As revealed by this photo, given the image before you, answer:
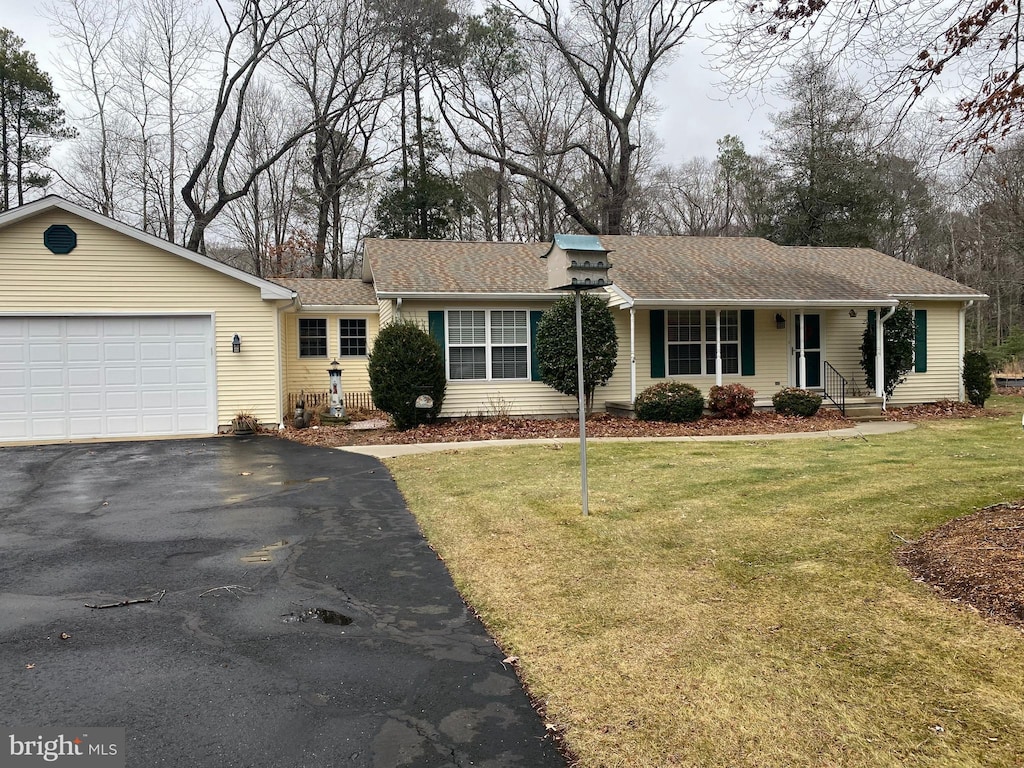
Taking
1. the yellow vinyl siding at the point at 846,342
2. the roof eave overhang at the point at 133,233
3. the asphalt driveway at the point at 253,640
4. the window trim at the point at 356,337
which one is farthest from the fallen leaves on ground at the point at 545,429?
the asphalt driveway at the point at 253,640

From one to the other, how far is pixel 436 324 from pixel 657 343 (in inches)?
204

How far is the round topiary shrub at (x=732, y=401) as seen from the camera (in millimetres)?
14719

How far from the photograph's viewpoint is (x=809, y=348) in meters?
17.0

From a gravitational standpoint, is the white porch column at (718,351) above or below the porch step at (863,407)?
above

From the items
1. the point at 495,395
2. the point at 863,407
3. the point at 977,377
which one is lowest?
the point at 863,407

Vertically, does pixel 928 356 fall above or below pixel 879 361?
above

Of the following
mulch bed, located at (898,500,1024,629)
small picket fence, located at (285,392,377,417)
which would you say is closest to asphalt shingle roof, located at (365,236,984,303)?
small picket fence, located at (285,392,377,417)

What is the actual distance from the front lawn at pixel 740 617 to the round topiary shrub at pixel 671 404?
602 cm

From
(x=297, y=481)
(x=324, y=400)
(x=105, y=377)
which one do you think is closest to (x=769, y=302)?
(x=324, y=400)

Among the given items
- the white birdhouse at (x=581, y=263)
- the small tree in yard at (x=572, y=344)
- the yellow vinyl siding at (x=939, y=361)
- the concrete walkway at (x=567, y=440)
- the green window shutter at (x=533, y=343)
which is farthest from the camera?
the yellow vinyl siding at (x=939, y=361)

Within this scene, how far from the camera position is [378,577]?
16.5 ft

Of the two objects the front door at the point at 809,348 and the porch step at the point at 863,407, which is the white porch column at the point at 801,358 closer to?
the front door at the point at 809,348

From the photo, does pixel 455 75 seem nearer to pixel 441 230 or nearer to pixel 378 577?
pixel 441 230

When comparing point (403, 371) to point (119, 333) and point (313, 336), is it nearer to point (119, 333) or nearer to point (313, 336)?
point (313, 336)
